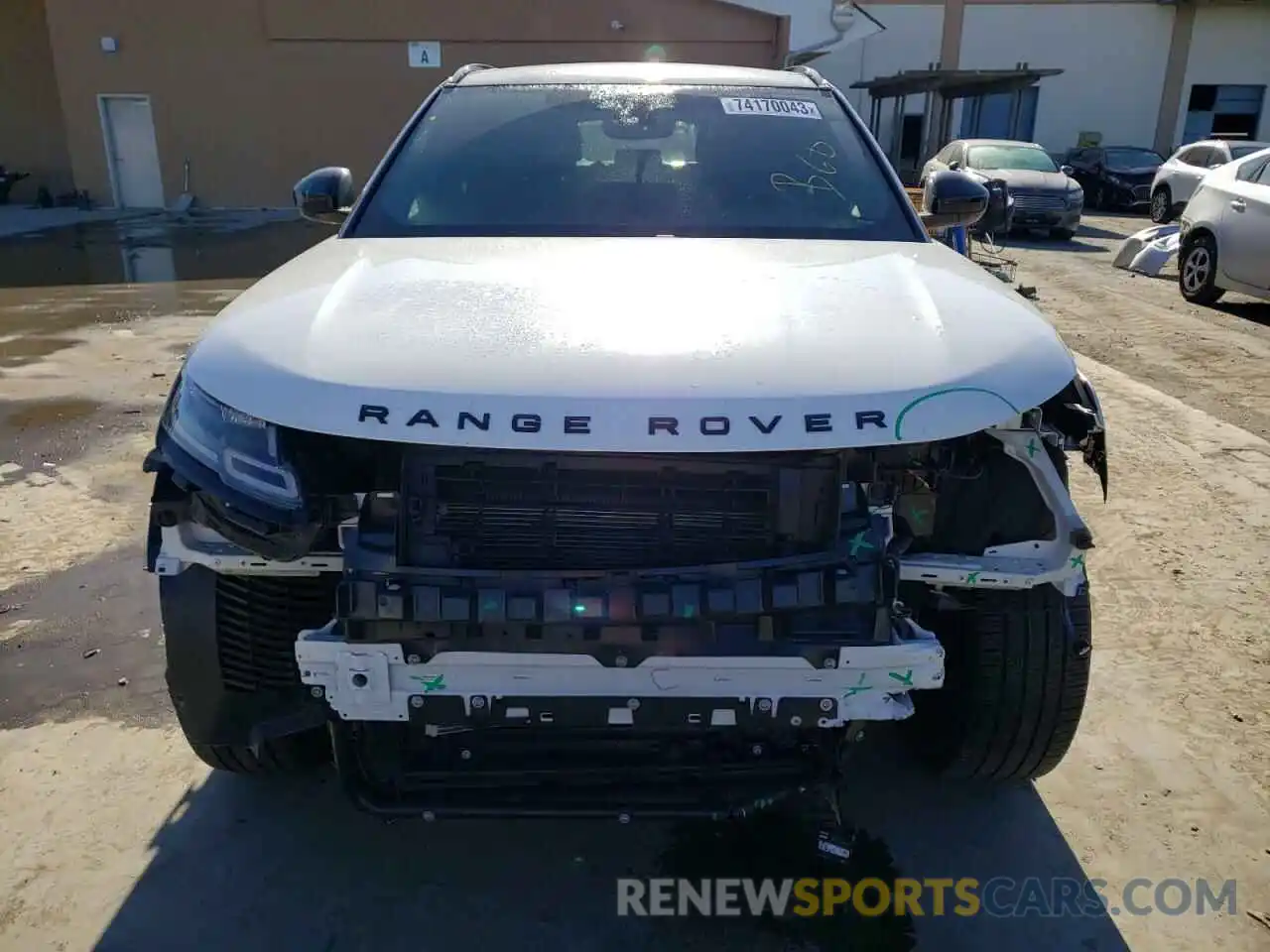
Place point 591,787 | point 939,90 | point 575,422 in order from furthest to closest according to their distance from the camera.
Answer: point 939,90 < point 591,787 < point 575,422

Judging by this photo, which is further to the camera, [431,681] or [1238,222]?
[1238,222]

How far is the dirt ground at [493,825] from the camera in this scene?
2.32 meters

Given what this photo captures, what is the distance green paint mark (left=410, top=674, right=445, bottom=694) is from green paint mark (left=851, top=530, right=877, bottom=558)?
85cm

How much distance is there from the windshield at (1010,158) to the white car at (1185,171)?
220 centimetres

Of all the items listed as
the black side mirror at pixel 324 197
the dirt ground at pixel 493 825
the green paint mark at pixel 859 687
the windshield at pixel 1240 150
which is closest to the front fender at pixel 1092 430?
the green paint mark at pixel 859 687

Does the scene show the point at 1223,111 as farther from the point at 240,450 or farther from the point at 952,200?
the point at 240,450

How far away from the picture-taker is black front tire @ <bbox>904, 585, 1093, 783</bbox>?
2279 mm

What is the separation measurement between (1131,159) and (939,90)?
17.7ft

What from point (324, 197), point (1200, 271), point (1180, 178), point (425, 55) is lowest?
point (1200, 271)

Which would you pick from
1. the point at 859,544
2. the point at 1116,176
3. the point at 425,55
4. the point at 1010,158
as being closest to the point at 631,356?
the point at 859,544

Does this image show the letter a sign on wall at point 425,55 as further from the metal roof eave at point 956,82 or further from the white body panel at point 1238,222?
the white body panel at point 1238,222

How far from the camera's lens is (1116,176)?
826 inches

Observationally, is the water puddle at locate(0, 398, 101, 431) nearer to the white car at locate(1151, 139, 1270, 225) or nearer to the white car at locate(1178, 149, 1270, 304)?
the white car at locate(1178, 149, 1270, 304)

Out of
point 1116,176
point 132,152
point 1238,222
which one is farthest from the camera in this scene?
point 1116,176
